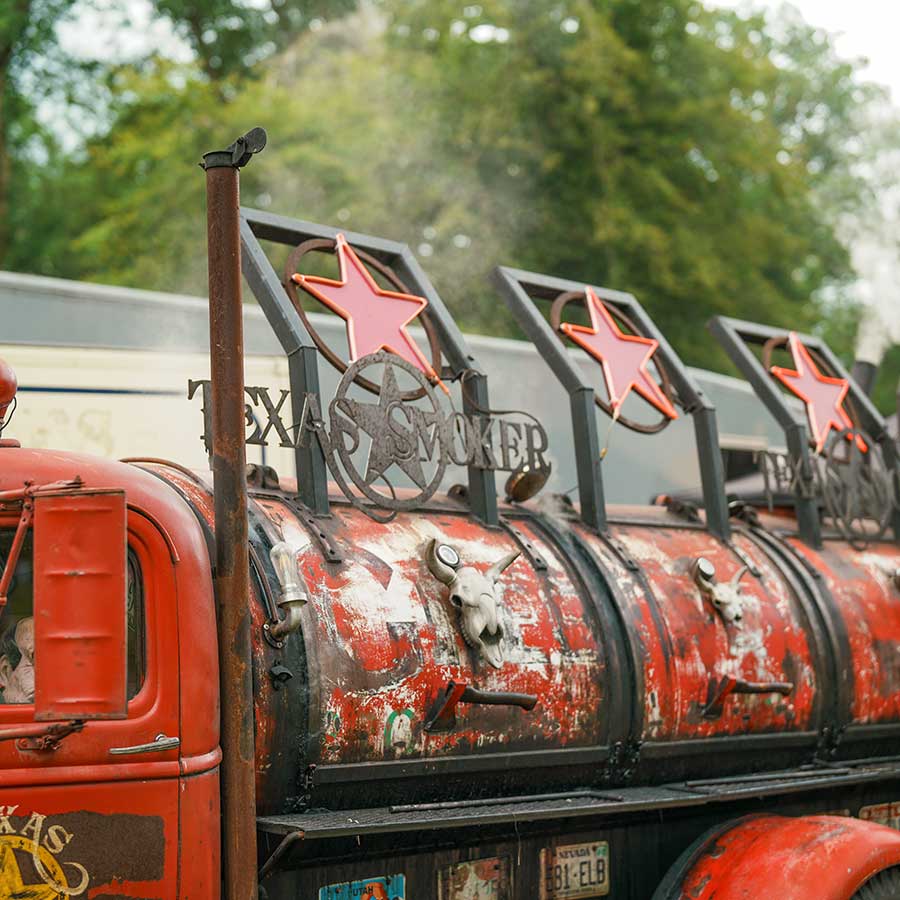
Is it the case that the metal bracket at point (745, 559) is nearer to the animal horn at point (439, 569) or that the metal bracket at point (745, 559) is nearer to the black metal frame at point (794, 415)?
the black metal frame at point (794, 415)

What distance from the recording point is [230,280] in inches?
166

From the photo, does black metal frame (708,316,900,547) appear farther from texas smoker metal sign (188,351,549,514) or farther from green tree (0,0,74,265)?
green tree (0,0,74,265)

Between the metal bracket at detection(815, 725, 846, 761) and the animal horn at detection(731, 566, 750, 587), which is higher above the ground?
the animal horn at detection(731, 566, 750, 587)

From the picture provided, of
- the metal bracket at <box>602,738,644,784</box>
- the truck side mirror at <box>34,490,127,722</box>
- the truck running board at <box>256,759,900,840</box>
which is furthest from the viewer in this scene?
the metal bracket at <box>602,738,644,784</box>

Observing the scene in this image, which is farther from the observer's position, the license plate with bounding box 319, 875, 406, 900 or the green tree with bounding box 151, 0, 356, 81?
the green tree with bounding box 151, 0, 356, 81

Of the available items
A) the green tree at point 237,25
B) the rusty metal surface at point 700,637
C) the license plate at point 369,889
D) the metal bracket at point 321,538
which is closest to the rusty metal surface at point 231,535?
the license plate at point 369,889

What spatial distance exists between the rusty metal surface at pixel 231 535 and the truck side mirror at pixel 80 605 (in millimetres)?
572

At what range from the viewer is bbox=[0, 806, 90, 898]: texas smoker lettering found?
Answer: 365 centimetres

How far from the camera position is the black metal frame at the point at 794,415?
7219 mm

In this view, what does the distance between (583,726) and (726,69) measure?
871 inches

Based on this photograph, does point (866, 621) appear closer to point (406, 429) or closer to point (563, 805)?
point (563, 805)

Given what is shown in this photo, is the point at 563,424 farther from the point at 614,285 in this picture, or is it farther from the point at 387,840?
the point at 614,285

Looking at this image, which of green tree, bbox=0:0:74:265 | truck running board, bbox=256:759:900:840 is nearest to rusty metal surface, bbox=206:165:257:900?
truck running board, bbox=256:759:900:840

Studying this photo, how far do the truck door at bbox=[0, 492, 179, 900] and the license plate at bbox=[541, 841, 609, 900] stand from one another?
173cm
